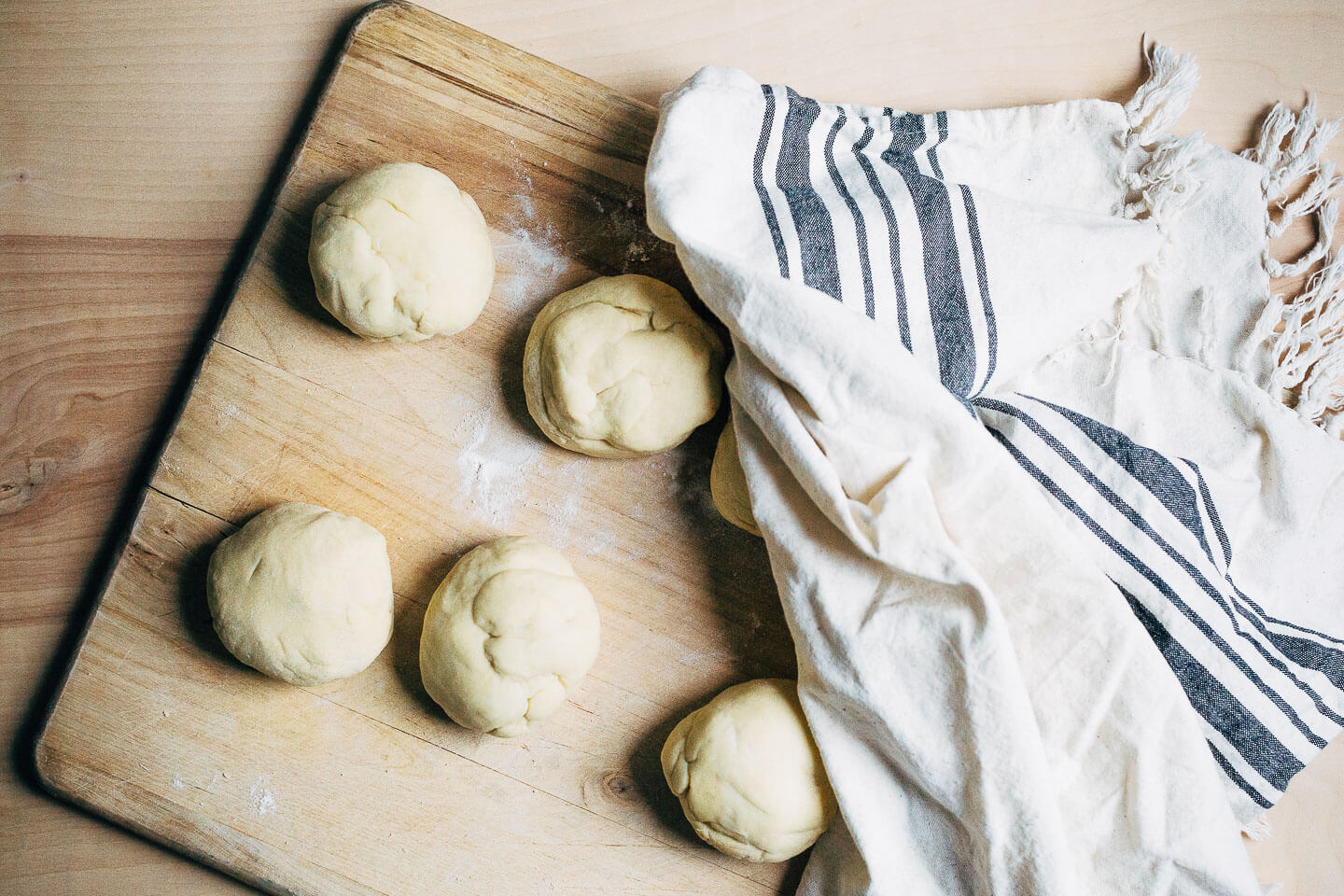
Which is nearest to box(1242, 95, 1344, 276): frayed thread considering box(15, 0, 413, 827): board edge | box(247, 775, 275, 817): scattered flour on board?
box(15, 0, 413, 827): board edge

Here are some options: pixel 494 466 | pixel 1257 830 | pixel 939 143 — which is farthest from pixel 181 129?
pixel 1257 830

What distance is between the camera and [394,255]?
3.50 ft

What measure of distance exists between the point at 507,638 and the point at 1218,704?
0.91m

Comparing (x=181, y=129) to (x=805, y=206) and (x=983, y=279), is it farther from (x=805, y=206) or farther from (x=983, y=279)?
(x=983, y=279)

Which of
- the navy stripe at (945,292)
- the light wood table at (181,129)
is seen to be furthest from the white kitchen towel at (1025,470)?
the light wood table at (181,129)

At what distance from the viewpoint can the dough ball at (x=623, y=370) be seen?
3.50ft

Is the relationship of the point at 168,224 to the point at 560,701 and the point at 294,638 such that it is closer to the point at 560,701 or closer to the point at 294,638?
the point at 294,638

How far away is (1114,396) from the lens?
1.16 m

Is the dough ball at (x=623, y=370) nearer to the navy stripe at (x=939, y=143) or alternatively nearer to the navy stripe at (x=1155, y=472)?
Answer: the navy stripe at (x=939, y=143)

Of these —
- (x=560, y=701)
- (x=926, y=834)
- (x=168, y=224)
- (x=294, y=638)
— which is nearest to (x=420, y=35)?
(x=168, y=224)

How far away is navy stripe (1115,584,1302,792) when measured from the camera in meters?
1.05

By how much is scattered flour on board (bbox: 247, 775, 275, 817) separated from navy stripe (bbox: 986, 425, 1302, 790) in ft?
3.61

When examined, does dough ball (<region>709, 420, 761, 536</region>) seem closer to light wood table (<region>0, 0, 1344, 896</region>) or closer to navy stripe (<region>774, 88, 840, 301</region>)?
navy stripe (<region>774, 88, 840, 301</region>)

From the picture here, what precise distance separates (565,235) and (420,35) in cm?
35
